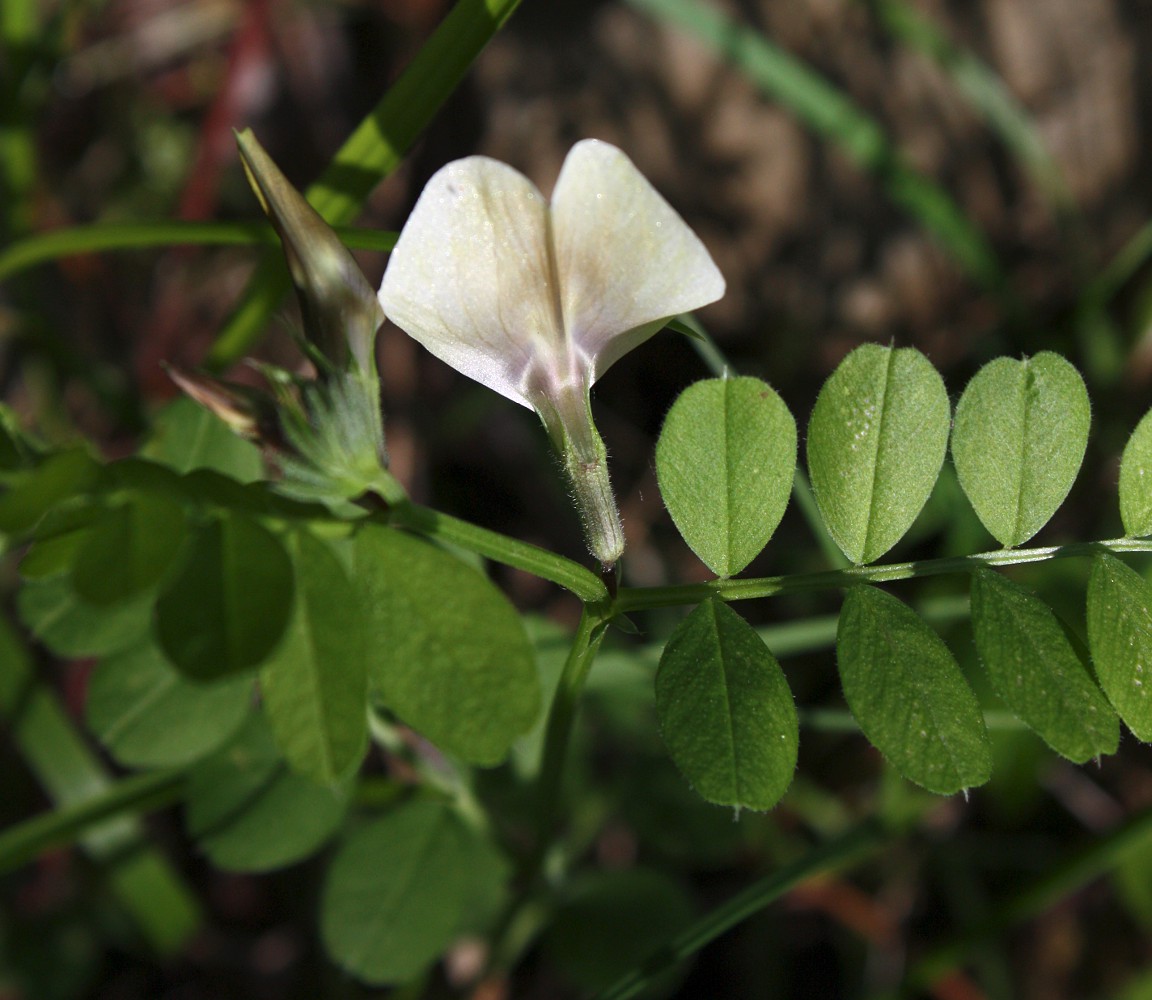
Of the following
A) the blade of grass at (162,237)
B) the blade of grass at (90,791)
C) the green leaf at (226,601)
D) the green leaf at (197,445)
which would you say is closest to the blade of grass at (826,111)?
the blade of grass at (162,237)

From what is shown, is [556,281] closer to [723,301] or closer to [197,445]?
[197,445]

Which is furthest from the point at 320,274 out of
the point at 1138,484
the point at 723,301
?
the point at 723,301

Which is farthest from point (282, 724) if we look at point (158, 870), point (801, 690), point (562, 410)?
point (801, 690)

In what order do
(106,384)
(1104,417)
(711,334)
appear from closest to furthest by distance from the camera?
(106,384) < (1104,417) < (711,334)

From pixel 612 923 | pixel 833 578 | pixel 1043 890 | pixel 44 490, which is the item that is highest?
pixel 44 490

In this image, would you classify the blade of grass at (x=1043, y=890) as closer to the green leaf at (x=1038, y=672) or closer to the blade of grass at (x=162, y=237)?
the green leaf at (x=1038, y=672)

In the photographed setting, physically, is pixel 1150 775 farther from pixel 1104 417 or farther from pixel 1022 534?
pixel 1022 534

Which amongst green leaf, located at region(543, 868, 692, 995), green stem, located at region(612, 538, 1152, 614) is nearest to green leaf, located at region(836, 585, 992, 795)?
green stem, located at region(612, 538, 1152, 614)
